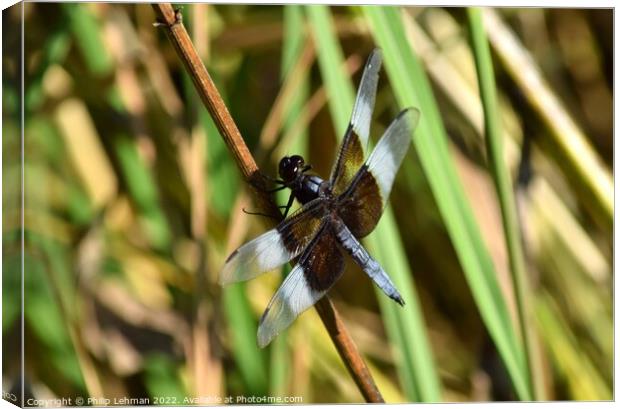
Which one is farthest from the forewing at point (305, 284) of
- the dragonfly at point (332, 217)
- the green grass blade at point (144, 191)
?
the green grass blade at point (144, 191)

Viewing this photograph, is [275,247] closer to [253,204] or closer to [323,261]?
[323,261]

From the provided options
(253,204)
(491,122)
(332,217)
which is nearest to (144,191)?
(253,204)

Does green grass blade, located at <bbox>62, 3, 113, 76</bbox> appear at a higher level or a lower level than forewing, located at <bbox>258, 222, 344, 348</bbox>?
higher

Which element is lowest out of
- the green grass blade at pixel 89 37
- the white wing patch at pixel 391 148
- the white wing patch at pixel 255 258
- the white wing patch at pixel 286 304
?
the white wing patch at pixel 286 304

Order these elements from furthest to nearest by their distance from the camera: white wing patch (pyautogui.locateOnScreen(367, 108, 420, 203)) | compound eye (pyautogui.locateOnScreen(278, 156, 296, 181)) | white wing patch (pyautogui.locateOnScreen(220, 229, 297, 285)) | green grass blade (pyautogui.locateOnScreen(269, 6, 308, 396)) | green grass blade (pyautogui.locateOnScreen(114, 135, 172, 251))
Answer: green grass blade (pyautogui.locateOnScreen(114, 135, 172, 251)), green grass blade (pyautogui.locateOnScreen(269, 6, 308, 396)), white wing patch (pyautogui.locateOnScreen(367, 108, 420, 203)), compound eye (pyautogui.locateOnScreen(278, 156, 296, 181)), white wing patch (pyautogui.locateOnScreen(220, 229, 297, 285))

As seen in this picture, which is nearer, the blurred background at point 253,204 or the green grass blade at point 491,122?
the green grass blade at point 491,122

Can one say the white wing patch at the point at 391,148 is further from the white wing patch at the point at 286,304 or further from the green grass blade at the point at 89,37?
the green grass blade at the point at 89,37

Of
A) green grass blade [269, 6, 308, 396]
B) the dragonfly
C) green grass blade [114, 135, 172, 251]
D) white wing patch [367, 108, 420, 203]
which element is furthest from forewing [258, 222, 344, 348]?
green grass blade [114, 135, 172, 251]

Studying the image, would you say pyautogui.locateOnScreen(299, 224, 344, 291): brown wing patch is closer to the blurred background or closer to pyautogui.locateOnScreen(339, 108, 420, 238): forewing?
pyautogui.locateOnScreen(339, 108, 420, 238): forewing
